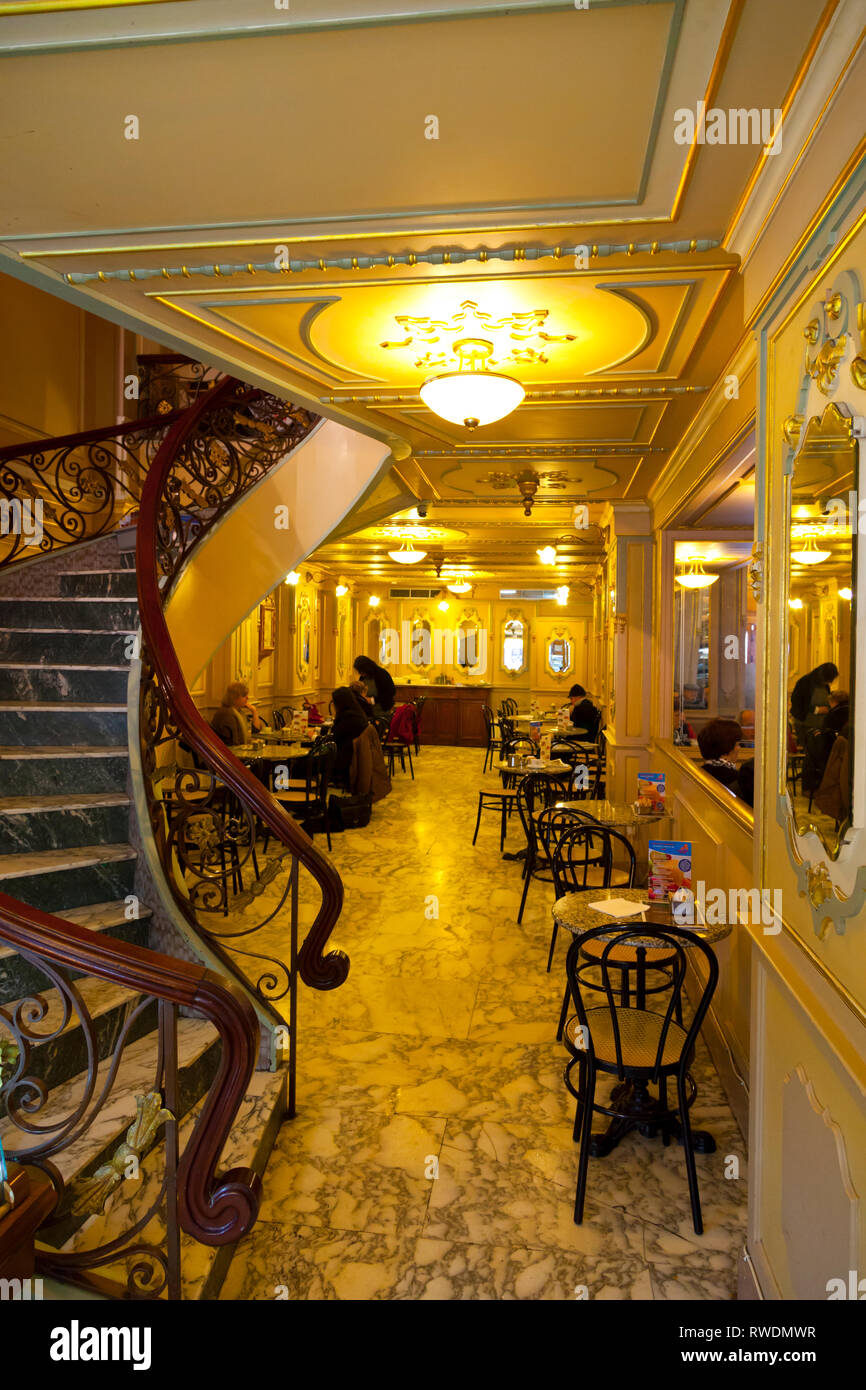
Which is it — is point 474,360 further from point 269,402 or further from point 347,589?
point 347,589

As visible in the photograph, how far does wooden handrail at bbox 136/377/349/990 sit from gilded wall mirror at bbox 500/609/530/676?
13.6 metres

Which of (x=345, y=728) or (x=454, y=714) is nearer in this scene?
(x=345, y=728)

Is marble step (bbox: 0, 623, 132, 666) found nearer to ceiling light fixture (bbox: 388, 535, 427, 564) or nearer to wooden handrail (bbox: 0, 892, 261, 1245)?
wooden handrail (bbox: 0, 892, 261, 1245)

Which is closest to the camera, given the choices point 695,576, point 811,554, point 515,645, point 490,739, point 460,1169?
point 811,554

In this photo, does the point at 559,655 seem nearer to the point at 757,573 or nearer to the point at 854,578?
the point at 757,573

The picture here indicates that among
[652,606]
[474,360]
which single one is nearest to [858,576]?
[474,360]

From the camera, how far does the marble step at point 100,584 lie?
426 centimetres

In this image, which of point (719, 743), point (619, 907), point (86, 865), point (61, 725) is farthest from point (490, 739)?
point (86, 865)

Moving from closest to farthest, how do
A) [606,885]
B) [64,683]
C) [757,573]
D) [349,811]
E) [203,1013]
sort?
1. [203,1013]
2. [757,573]
3. [64,683]
4. [606,885]
5. [349,811]

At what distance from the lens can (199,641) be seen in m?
4.89

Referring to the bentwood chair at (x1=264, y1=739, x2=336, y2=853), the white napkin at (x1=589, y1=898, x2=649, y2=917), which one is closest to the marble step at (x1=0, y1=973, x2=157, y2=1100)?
the white napkin at (x1=589, y1=898, x2=649, y2=917)

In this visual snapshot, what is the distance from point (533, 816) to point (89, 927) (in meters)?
4.33

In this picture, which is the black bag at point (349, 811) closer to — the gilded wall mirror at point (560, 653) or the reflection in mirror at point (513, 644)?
the reflection in mirror at point (513, 644)

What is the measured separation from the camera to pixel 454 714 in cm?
1584
